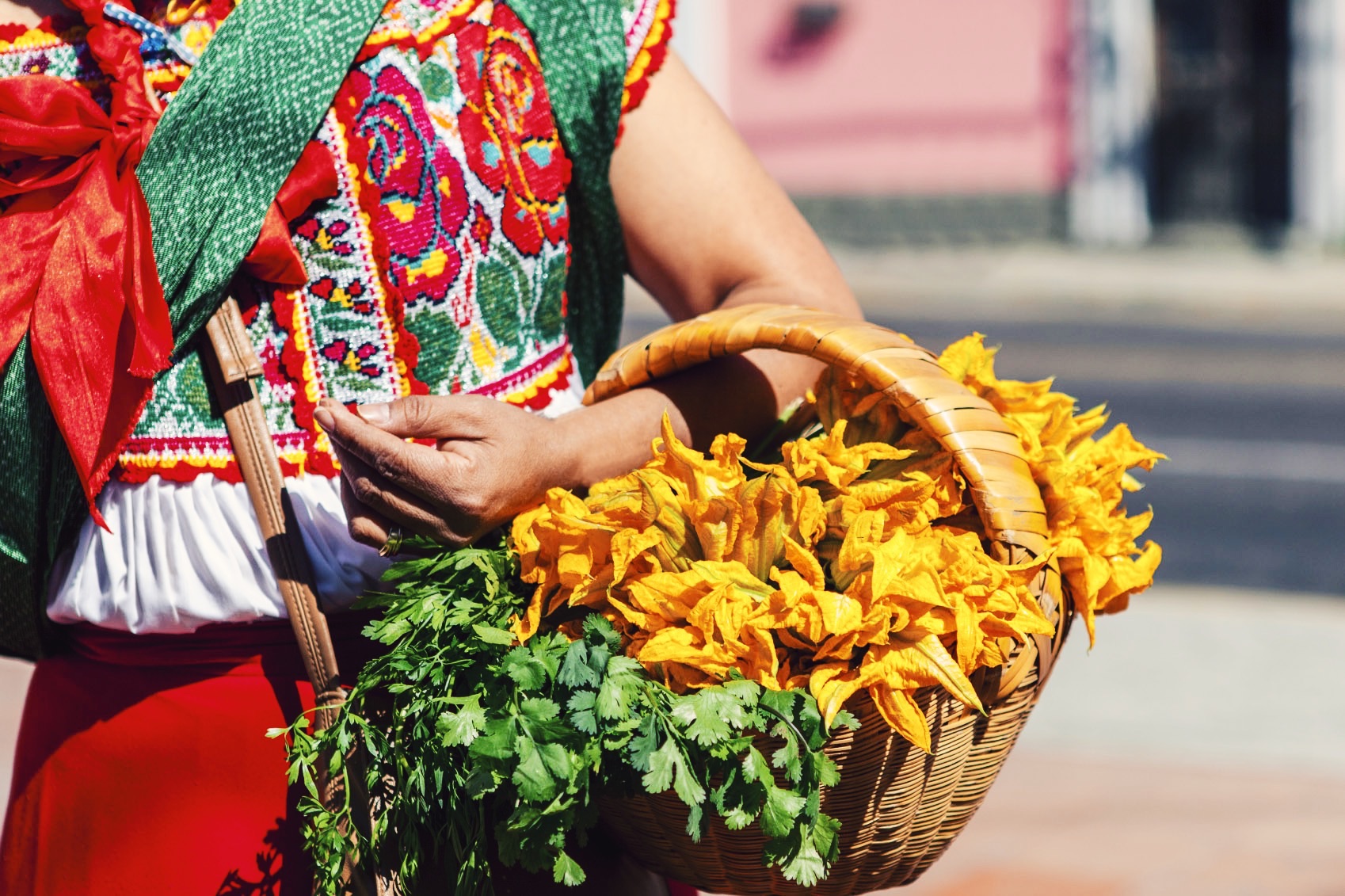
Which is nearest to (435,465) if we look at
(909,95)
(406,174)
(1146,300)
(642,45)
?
(406,174)

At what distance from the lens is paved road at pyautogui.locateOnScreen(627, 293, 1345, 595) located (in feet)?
21.0

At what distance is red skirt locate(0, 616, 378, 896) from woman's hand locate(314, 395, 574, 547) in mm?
159

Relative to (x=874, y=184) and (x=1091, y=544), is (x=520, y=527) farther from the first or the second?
(x=874, y=184)

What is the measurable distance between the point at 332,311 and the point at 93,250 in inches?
8.0

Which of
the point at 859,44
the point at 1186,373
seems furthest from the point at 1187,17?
the point at 1186,373

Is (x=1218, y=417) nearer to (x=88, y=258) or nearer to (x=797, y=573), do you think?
(x=797, y=573)

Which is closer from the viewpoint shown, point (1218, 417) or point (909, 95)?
point (1218, 417)

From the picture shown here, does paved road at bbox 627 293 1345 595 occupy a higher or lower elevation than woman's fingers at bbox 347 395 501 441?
lower

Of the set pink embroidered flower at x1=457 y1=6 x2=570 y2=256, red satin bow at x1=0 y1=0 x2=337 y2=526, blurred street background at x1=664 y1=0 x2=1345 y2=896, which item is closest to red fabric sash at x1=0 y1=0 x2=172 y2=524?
red satin bow at x1=0 y1=0 x2=337 y2=526

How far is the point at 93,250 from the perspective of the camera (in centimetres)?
132

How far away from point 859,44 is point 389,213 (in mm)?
15861

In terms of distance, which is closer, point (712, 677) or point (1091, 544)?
point (712, 677)

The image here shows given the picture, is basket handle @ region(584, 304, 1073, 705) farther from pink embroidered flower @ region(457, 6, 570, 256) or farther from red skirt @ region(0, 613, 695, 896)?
red skirt @ region(0, 613, 695, 896)

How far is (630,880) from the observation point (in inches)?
59.0
